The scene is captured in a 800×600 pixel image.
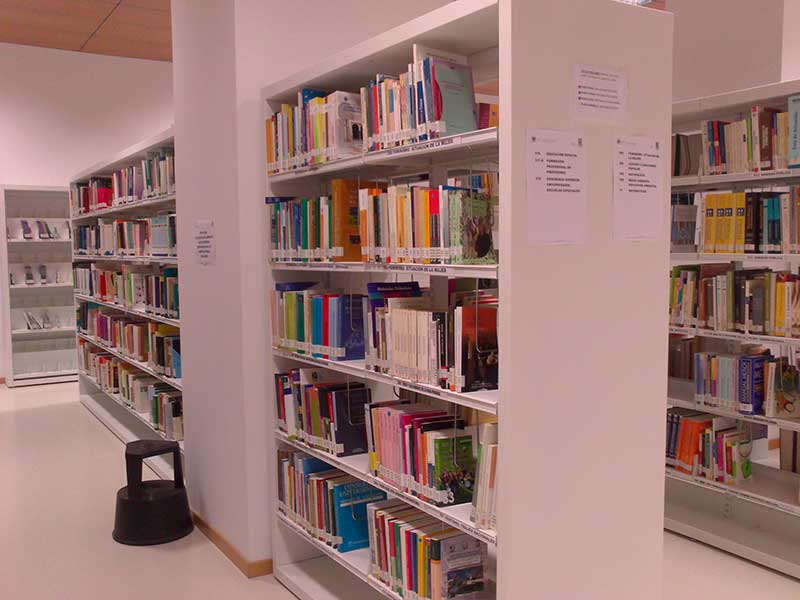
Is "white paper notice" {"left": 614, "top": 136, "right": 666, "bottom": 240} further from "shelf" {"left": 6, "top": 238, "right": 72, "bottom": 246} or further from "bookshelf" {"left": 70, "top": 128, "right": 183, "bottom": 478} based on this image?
"shelf" {"left": 6, "top": 238, "right": 72, "bottom": 246}

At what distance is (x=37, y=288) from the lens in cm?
878

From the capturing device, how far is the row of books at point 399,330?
230 centimetres

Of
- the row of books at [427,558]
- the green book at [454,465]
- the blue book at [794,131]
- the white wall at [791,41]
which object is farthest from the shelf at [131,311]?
the white wall at [791,41]

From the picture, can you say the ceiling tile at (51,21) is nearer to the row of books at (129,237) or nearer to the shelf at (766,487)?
the row of books at (129,237)

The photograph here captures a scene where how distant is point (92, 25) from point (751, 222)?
6968 millimetres

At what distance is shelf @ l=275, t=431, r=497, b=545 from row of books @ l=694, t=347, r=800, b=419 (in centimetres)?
196

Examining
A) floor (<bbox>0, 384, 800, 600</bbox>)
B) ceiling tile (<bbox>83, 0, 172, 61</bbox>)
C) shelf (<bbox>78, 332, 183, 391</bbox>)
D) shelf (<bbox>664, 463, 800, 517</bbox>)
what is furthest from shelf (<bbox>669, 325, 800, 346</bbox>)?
ceiling tile (<bbox>83, 0, 172, 61</bbox>)

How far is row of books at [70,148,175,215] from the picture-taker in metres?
5.11

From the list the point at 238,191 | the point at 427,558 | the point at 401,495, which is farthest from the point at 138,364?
the point at 427,558

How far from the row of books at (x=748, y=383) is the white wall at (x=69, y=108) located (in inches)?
300

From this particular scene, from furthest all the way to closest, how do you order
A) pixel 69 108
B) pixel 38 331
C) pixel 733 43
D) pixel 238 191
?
pixel 69 108
pixel 38 331
pixel 733 43
pixel 238 191

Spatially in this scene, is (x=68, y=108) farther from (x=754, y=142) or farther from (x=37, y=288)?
(x=754, y=142)

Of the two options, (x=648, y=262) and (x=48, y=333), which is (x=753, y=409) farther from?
(x=48, y=333)

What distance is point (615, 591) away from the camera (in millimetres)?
2312
